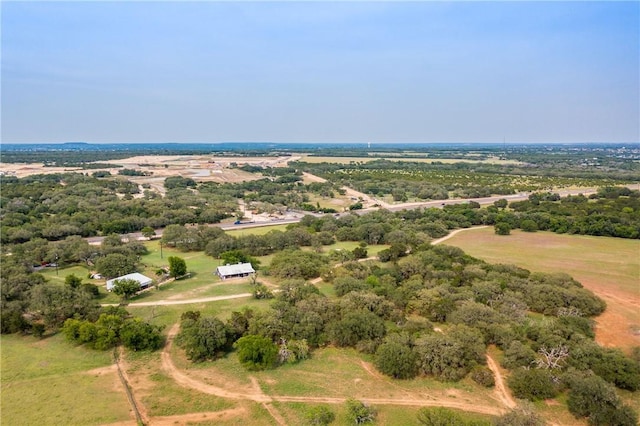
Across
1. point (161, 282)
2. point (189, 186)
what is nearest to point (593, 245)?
point (161, 282)

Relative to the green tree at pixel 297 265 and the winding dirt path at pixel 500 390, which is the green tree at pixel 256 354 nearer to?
the winding dirt path at pixel 500 390

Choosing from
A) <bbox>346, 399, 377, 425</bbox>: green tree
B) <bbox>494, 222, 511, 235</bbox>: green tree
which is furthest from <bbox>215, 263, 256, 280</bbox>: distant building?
<bbox>494, 222, 511, 235</bbox>: green tree

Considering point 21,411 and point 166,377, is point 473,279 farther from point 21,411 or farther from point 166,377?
point 21,411

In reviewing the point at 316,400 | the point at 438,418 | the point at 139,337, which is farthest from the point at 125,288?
the point at 438,418

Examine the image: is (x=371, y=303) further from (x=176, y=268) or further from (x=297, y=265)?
(x=176, y=268)

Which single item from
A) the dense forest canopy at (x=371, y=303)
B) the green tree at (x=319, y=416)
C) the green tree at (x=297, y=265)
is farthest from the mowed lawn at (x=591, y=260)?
the green tree at (x=319, y=416)
